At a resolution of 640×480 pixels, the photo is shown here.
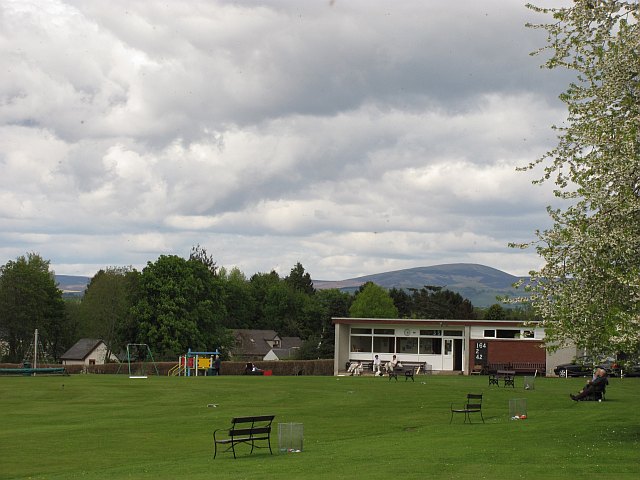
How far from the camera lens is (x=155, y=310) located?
84875 millimetres

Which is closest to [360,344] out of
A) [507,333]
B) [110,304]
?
[507,333]

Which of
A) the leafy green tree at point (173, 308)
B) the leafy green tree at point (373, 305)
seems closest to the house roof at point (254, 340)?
the leafy green tree at point (373, 305)

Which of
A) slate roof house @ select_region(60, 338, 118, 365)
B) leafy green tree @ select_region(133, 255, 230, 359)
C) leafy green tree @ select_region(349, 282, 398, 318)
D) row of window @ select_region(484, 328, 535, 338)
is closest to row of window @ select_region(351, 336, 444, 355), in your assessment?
row of window @ select_region(484, 328, 535, 338)

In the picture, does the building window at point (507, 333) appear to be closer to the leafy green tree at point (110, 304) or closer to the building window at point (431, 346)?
the building window at point (431, 346)

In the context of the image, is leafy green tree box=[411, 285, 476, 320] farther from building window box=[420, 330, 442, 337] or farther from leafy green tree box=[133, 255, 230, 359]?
building window box=[420, 330, 442, 337]

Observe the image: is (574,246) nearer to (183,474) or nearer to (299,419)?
(183,474)

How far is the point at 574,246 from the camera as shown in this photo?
2083 centimetres

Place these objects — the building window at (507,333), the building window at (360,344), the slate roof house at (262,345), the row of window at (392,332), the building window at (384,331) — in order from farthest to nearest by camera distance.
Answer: the slate roof house at (262,345)
the building window at (360,344)
the building window at (384,331)
the row of window at (392,332)
the building window at (507,333)

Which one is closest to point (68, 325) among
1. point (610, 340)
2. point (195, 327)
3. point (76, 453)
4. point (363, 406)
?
point (195, 327)

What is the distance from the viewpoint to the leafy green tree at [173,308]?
84125mm

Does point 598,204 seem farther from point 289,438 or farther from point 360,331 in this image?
point 360,331

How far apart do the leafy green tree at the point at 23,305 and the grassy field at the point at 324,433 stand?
56.1 meters

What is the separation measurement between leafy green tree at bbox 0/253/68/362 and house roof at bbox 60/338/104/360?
3.29 metres

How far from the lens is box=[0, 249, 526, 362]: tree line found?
8500 centimetres
